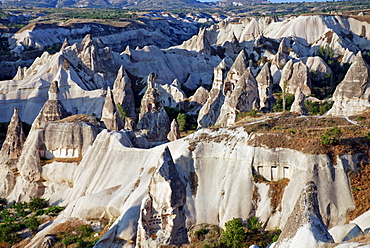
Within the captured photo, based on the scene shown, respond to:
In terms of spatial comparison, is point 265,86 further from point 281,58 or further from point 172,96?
point 281,58

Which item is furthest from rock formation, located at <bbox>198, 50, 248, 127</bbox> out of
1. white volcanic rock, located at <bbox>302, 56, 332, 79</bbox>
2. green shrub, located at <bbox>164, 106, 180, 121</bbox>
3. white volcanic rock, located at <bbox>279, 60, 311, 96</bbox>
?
white volcanic rock, located at <bbox>302, 56, 332, 79</bbox>

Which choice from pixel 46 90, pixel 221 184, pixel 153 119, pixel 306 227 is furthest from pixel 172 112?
pixel 306 227

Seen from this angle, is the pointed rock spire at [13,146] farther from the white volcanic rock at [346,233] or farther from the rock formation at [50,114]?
the white volcanic rock at [346,233]

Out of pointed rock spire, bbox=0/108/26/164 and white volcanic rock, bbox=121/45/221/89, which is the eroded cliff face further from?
white volcanic rock, bbox=121/45/221/89

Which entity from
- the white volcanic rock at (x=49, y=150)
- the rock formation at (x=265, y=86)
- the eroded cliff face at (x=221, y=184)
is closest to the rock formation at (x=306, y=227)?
the eroded cliff face at (x=221, y=184)

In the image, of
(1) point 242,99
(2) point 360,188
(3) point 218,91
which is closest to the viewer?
(2) point 360,188

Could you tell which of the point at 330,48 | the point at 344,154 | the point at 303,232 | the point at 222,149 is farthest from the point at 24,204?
the point at 330,48
